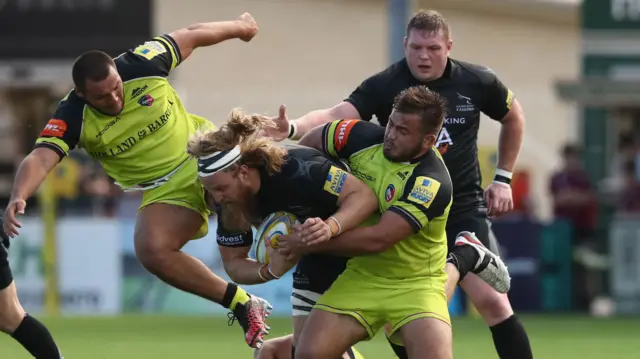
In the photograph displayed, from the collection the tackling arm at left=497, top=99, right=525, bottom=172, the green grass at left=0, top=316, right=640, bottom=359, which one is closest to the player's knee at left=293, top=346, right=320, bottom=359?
the tackling arm at left=497, top=99, right=525, bottom=172

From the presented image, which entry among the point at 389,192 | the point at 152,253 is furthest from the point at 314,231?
the point at 152,253

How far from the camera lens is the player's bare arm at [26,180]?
750 centimetres

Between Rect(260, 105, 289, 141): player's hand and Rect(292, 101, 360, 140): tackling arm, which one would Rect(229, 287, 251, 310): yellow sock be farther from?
Rect(260, 105, 289, 141): player's hand

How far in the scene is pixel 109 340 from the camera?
12344 mm

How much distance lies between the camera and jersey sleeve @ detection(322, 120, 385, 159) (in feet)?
22.6

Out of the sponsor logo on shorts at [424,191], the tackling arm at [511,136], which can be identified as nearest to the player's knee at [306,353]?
the sponsor logo on shorts at [424,191]

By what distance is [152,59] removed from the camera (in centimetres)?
847

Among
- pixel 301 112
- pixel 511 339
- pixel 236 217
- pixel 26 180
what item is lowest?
pixel 301 112

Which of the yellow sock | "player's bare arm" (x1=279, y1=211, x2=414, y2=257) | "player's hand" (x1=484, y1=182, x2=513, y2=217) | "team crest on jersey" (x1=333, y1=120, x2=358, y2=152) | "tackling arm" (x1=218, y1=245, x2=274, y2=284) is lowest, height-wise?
the yellow sock

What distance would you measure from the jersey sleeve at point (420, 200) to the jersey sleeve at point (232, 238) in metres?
0.84

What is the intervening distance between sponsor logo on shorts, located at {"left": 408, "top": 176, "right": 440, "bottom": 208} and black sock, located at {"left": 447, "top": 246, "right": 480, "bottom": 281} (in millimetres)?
850

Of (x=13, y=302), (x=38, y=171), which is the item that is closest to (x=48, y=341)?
(x=13, y=302)

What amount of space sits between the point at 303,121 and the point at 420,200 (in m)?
1.25

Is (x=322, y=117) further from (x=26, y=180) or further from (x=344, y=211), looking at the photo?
(x=26, y=180)
